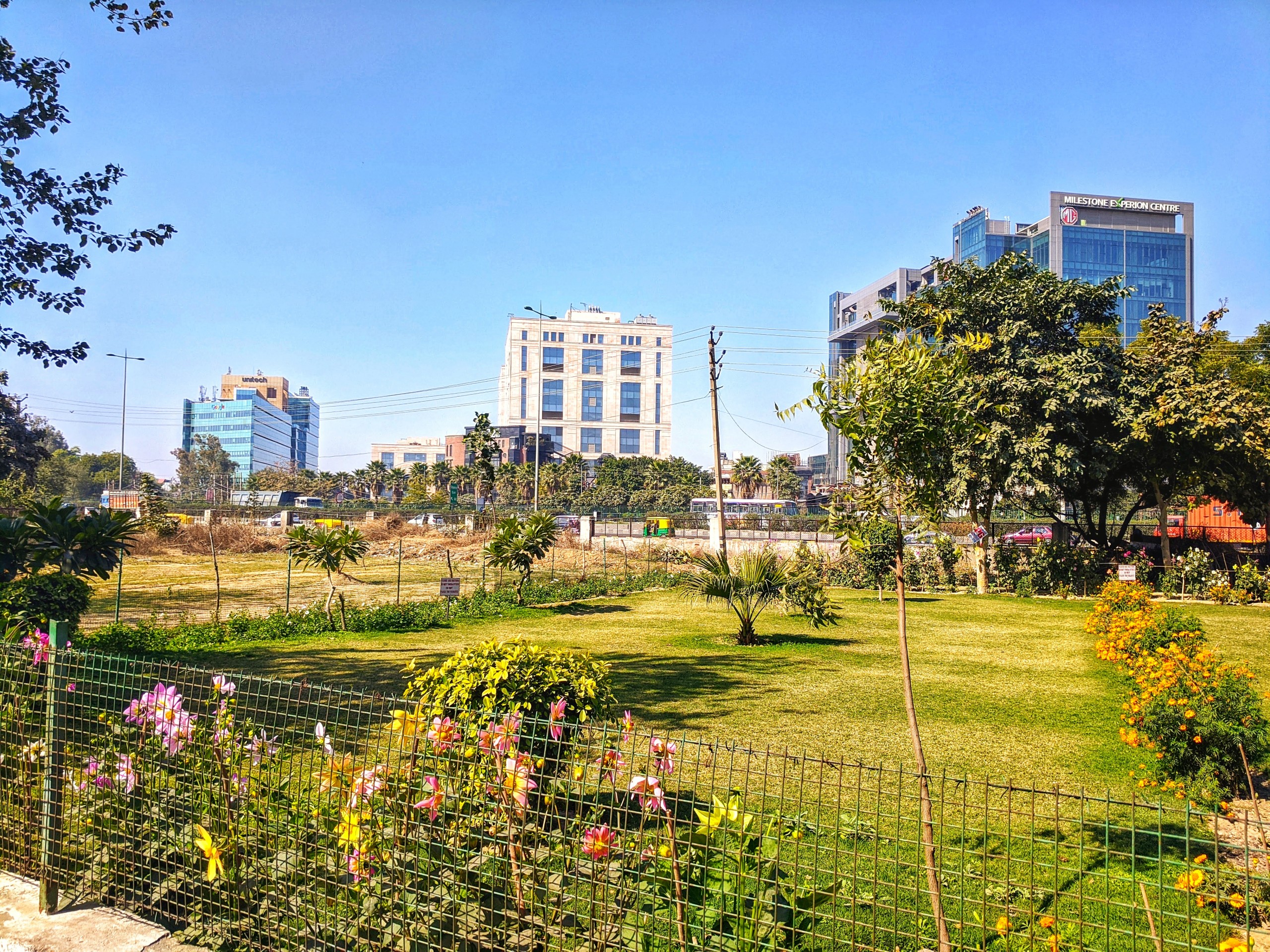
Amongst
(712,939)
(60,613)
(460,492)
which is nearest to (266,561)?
(60,613)

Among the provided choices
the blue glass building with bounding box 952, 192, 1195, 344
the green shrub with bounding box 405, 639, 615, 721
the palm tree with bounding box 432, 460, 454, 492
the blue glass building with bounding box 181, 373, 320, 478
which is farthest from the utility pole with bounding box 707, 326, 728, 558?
the blue glass building with bounding box 181, 373, 320, 478

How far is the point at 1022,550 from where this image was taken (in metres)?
26.2

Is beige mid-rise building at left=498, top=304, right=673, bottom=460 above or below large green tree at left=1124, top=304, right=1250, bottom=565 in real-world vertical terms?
above

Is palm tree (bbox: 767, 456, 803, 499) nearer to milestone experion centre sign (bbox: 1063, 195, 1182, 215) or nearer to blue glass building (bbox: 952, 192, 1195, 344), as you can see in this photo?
blue glass building (bbox: 952, 192, 1195, 344)

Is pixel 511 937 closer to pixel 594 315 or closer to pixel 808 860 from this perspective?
pixel 808 860

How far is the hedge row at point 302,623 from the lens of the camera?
12.5m

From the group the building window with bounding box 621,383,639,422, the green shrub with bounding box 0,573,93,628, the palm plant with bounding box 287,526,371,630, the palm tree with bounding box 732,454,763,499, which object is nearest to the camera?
the green shrub with bounding box 0,573,93,628

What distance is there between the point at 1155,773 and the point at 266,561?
121ft

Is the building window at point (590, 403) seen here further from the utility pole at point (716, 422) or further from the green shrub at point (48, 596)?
the green shrub at point (48, 596)

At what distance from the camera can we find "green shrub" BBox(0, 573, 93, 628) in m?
9.21

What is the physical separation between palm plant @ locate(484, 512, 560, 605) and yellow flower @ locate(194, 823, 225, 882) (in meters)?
15.1

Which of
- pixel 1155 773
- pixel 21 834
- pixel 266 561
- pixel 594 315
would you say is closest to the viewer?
pixel 21 834

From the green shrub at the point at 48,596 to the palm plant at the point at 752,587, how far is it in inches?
356

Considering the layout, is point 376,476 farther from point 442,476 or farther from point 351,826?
point 351,826
